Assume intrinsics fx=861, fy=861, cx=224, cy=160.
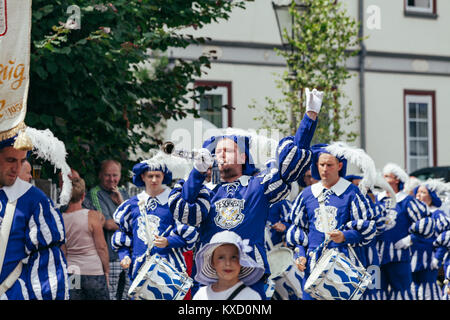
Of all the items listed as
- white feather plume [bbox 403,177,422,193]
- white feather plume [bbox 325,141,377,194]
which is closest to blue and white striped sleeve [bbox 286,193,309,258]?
white feather plume [bbox 325,141,377,194]

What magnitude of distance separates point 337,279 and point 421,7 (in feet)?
47.3

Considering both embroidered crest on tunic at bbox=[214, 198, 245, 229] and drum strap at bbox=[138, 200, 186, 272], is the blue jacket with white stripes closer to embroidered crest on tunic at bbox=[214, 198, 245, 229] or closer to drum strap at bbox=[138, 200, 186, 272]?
embroidered crest on tunic at bbox=[214, 198, 245, 229]

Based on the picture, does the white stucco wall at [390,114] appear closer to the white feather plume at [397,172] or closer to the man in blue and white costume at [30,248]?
the white feather plume at [397,172]

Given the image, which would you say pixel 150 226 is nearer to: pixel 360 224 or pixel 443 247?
pixel 360 224

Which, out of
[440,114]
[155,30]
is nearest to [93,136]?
[155,30]

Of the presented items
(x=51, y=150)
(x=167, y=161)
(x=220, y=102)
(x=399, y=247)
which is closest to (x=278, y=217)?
(x=399, y=247)

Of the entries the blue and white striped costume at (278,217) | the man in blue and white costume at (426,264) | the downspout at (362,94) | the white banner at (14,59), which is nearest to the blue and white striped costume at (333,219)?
the blue and white striped costume at (278,217)

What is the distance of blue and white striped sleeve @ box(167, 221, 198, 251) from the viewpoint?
7762 millimetres

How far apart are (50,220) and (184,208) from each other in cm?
104

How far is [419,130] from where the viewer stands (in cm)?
2045

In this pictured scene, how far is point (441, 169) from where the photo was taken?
15.7 metres

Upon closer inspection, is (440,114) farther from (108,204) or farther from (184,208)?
(184,208)

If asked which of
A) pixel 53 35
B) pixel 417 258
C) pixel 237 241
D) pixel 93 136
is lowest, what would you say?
pixel 417 258
